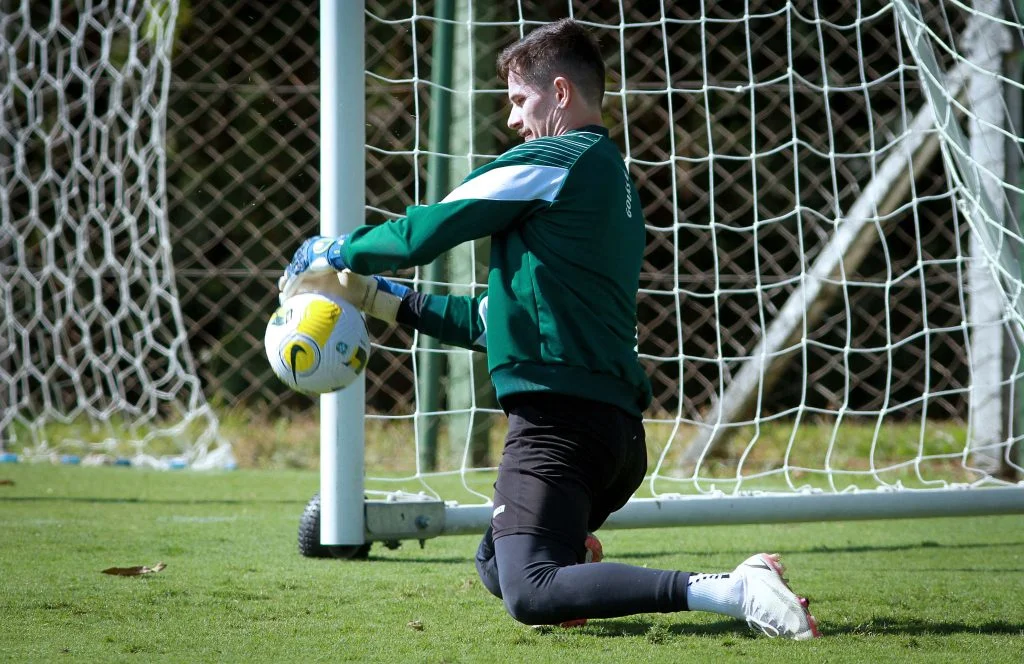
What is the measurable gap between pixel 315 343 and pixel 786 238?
17.3 ft

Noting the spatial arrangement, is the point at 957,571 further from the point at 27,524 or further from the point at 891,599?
the point at 27,524

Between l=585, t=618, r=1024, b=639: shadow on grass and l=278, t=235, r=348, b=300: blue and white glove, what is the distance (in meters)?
0.95

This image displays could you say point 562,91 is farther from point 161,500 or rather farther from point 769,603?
point 161,500

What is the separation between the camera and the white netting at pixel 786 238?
4855mm

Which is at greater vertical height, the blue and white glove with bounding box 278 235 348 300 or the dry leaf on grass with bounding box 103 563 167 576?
the blue and white glove with bounding box 278 235 348 300

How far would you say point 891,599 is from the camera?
2.85 meters

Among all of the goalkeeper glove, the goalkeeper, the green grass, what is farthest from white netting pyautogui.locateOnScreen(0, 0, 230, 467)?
the goalkeeper

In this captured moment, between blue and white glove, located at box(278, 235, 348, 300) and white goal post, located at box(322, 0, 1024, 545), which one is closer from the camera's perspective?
blue and white glove, located at box(278, 235, 348, 300)

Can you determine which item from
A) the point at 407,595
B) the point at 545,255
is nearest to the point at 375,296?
the point at 545,255

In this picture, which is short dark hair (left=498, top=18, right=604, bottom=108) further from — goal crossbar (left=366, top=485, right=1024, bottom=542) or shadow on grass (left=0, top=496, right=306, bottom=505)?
shadow on grass (left=0, top=496, right=306, bottom=505)

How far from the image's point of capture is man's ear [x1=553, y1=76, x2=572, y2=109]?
249 cm

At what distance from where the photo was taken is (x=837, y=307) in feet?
25.7

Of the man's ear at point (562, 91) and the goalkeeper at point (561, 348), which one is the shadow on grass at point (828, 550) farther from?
the man's ear at point (562, 91)

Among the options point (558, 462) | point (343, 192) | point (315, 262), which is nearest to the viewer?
point (558, 462)
